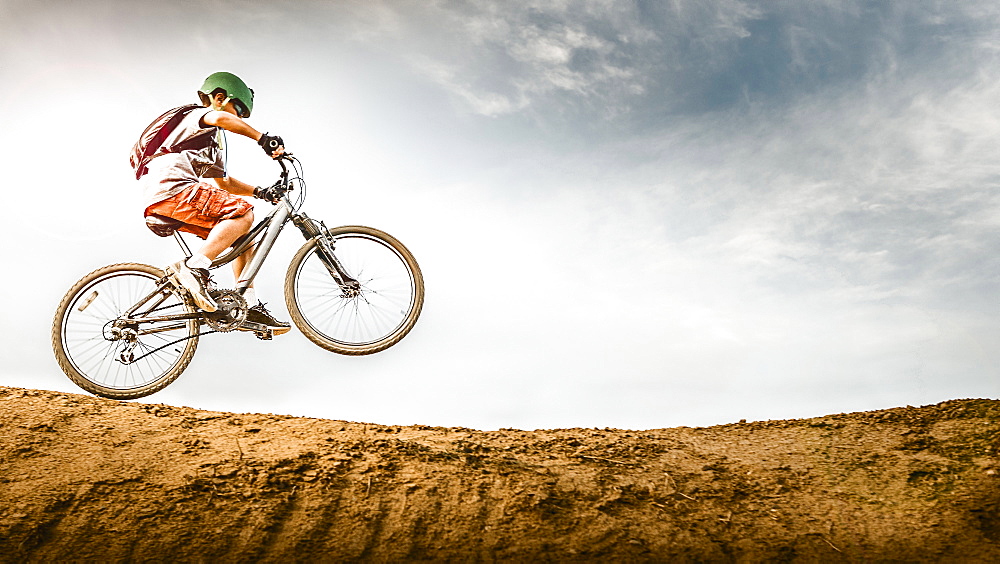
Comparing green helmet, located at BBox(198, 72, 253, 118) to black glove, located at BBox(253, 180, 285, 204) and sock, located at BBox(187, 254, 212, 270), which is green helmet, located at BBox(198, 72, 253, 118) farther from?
sock, located at BBox(187, 254, 212, 270)

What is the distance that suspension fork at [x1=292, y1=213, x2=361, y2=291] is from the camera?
271 inches

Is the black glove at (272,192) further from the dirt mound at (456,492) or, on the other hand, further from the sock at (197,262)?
the dirt mound at (456,492)

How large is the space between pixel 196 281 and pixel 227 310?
417 mm

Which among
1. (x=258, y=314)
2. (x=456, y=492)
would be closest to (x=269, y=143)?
(x=258, y=314)

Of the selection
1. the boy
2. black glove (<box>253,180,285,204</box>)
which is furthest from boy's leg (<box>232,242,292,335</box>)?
black glove (<box>253,180,285,204</box>)

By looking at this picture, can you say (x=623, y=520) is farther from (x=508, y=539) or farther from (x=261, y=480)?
(x=261, y=480)

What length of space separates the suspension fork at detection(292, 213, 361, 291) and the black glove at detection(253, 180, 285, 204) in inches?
14.2

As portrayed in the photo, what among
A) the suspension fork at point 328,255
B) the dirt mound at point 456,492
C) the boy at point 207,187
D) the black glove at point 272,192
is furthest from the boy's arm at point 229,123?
the dirt mound at point 456,492

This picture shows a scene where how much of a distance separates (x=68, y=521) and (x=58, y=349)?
253cm

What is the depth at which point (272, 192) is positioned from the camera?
7043 mm

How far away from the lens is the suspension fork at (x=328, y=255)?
6.89 metres

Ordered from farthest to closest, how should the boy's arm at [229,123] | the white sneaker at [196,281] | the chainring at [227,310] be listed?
the chainring at [227,310] → the white sneaker at [196,281] → the boy's arm at [229,123]

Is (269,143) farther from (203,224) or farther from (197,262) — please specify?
(197,262)

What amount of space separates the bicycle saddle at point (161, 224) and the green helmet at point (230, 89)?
126 centimetres
